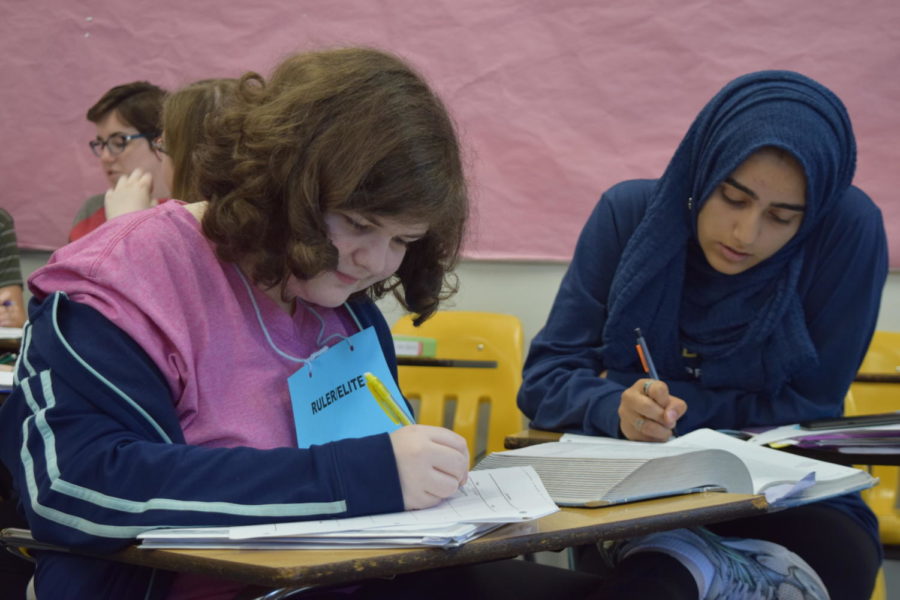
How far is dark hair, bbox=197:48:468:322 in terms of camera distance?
37.2 inches

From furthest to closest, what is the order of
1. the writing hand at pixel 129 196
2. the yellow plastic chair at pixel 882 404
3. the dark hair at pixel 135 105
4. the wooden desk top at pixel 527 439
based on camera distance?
the dark hair at pixel 135 105, the writing hand at pixel 129 196, the yellow plastic chair at pixel 882 404, the wooden desk top at pixel 527 439

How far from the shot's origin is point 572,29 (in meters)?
2.59

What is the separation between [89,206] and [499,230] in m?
1.30

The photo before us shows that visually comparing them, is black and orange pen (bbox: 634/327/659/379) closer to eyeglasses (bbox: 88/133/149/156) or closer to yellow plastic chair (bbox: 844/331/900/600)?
yellow plastic chair (bbox: 844/331/900/600)

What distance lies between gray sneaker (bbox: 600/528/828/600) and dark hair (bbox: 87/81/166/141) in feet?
6.69

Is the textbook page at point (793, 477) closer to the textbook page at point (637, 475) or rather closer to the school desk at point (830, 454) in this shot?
the textbook page at point (637, 475)

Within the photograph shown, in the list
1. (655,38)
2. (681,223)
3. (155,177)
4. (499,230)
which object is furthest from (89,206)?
(681,223)

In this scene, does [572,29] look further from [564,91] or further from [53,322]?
[53,322]

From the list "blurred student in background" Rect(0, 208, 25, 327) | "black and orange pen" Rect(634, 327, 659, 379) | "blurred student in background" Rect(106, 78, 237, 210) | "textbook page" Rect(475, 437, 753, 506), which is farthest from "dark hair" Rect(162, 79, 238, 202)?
"blurred student in background" Rect(0, 208, 25, 327)

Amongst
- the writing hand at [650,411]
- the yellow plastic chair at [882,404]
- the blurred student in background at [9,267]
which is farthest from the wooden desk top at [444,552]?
the blurred student in background at [9,267]

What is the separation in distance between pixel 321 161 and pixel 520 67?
5.91ft

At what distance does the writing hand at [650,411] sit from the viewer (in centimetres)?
136

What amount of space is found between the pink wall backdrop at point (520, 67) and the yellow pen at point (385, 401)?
3.93 feet

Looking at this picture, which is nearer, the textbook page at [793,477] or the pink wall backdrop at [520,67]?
the textbook page at [793,477]
